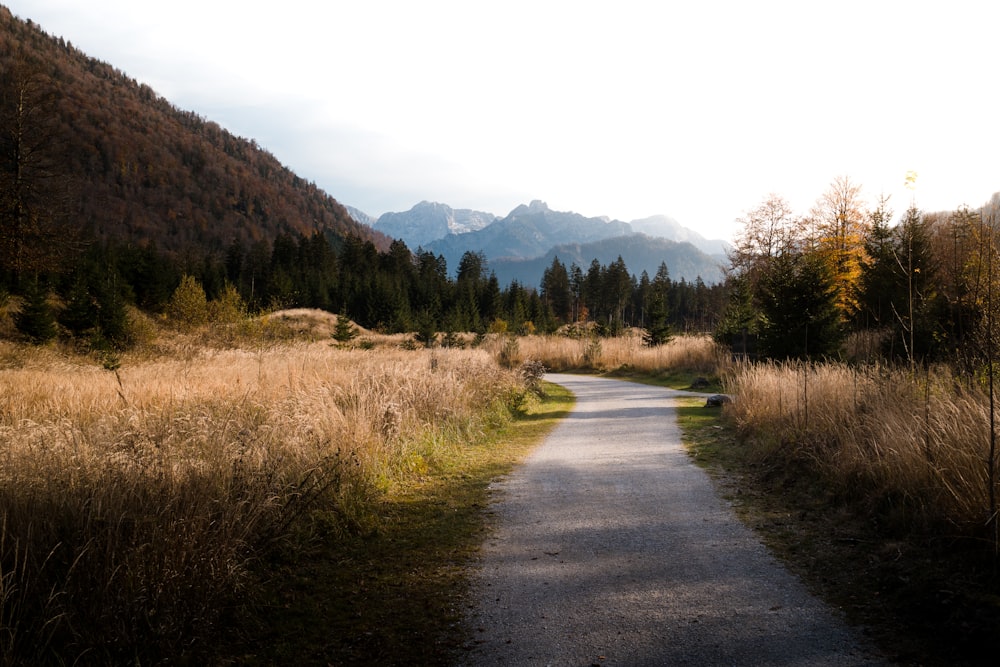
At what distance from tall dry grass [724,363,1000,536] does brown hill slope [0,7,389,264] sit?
335 feet

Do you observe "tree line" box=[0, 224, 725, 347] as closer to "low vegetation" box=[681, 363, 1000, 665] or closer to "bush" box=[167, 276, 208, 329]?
"bush" box=[167, 276, 208, 329]

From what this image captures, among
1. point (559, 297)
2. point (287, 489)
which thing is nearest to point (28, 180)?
point (287, 489)

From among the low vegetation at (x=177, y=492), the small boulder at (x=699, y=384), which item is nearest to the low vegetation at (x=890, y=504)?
the low vegetation at (x=177, y=492)

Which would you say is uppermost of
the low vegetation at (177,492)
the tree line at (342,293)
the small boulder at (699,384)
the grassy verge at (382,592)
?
the tree line at (342,293)

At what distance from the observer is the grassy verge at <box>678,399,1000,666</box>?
120 inches

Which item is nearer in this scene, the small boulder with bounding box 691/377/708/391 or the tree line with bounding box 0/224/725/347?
the small boulder with bounding box 691/377/708/391

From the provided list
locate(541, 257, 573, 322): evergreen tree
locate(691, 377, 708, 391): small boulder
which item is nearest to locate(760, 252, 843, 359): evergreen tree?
locate(691, 377, 708, 391): small boulder

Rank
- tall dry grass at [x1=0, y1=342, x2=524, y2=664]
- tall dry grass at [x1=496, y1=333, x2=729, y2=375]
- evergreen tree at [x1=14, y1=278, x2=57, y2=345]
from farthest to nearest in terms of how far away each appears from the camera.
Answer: tall dry grass at [x1=496, y1=333, x2=729, y2=375]
evergreen tree at [x1=14, y1=278, x2=57, y2=345]
tall dry grass at [x1=0, y1=342, x2=524, y2=664]

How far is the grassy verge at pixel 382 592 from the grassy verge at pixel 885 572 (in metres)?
2.60

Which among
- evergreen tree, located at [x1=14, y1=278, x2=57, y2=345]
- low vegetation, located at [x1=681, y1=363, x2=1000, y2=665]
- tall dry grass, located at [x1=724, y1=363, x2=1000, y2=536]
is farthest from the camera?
evergreen tree, located at [x1=14, y1=278, x2=57, y2=345]

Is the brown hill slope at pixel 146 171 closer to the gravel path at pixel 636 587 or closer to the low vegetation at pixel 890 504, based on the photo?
the gravel path at pixel 636 587

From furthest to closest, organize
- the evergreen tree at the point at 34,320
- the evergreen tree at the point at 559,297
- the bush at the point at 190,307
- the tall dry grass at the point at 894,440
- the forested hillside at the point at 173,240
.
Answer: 1. the evergreen tree at the point at 559,297
2. the bush at the point at 190,307
3. the forested hillside at the point at 173,240
4. the evergreen tree at the point at 34,320
5. the tall dry grass at the point at 894,440

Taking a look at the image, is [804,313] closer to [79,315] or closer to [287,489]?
[287,489]

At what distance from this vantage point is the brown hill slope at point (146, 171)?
10612cm
